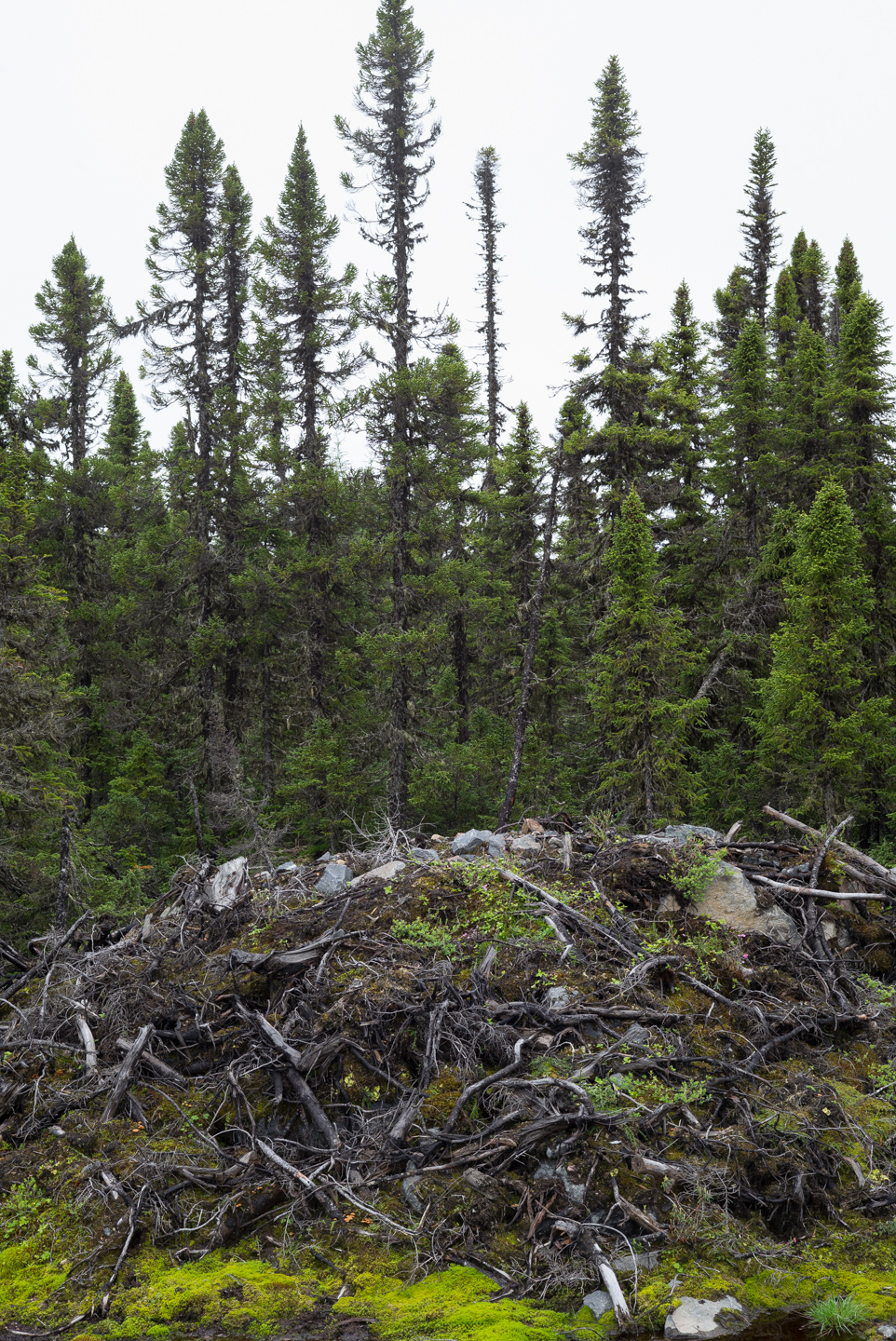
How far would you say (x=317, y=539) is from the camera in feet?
80.4

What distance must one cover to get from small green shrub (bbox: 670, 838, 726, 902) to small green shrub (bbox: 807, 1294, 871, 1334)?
3914 millimetres

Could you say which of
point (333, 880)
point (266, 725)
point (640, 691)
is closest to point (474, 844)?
point (333, 880)

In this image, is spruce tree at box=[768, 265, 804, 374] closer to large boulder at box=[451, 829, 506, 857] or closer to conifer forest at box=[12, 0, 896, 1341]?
conifer forest at box=[12, 0, 896, 1341]

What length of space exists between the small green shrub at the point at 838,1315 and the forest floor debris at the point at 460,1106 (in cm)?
5

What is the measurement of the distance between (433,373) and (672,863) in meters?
16.5

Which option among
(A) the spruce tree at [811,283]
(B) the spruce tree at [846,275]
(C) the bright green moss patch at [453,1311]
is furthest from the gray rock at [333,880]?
(A) the spruce tree at [811,283]

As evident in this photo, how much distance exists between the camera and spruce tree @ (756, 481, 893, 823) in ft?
60.1

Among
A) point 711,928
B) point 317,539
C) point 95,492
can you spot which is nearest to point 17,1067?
point 711,928

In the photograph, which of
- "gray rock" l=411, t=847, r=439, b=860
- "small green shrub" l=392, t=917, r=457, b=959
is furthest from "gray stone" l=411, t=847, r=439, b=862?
"small green shrub" l=392, t=917, r=457, b=959

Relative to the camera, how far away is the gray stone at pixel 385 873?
351 inches

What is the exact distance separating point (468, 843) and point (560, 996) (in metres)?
3.04

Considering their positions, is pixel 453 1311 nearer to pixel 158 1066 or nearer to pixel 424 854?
pixel 158 1066

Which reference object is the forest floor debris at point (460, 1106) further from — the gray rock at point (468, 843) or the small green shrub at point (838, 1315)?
the gray rock at point (468, 843)

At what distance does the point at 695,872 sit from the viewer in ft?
28.0
